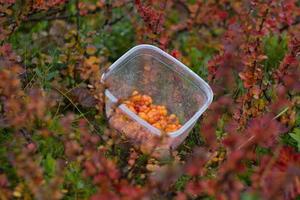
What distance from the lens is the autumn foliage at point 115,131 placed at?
7.48 feet

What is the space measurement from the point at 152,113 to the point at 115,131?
0.76 ft

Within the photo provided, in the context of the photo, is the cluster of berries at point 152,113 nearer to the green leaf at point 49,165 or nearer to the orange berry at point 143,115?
the orange berry at point 143,115

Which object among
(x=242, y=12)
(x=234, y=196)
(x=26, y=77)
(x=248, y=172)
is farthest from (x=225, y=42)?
(x=234, y=196)

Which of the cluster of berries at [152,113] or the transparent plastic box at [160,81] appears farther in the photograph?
the transparent plastic box at [160,81]

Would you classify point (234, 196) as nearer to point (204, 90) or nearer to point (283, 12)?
point (204, 90)

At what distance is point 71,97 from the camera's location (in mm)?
3178

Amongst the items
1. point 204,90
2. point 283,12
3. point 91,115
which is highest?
point 283,12

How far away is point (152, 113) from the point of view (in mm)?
3053

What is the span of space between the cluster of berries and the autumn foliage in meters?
0.13

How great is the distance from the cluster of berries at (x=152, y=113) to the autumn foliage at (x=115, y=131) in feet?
0.42

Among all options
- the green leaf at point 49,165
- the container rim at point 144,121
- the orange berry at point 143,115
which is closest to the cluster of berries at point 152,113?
the orange berry at point 143,115

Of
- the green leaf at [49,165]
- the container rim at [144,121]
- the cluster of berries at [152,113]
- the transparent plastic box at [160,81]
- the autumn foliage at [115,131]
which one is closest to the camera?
the autumn foliage at [115,131]

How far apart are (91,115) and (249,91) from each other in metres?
0.80

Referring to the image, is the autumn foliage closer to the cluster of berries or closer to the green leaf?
the green leaf
